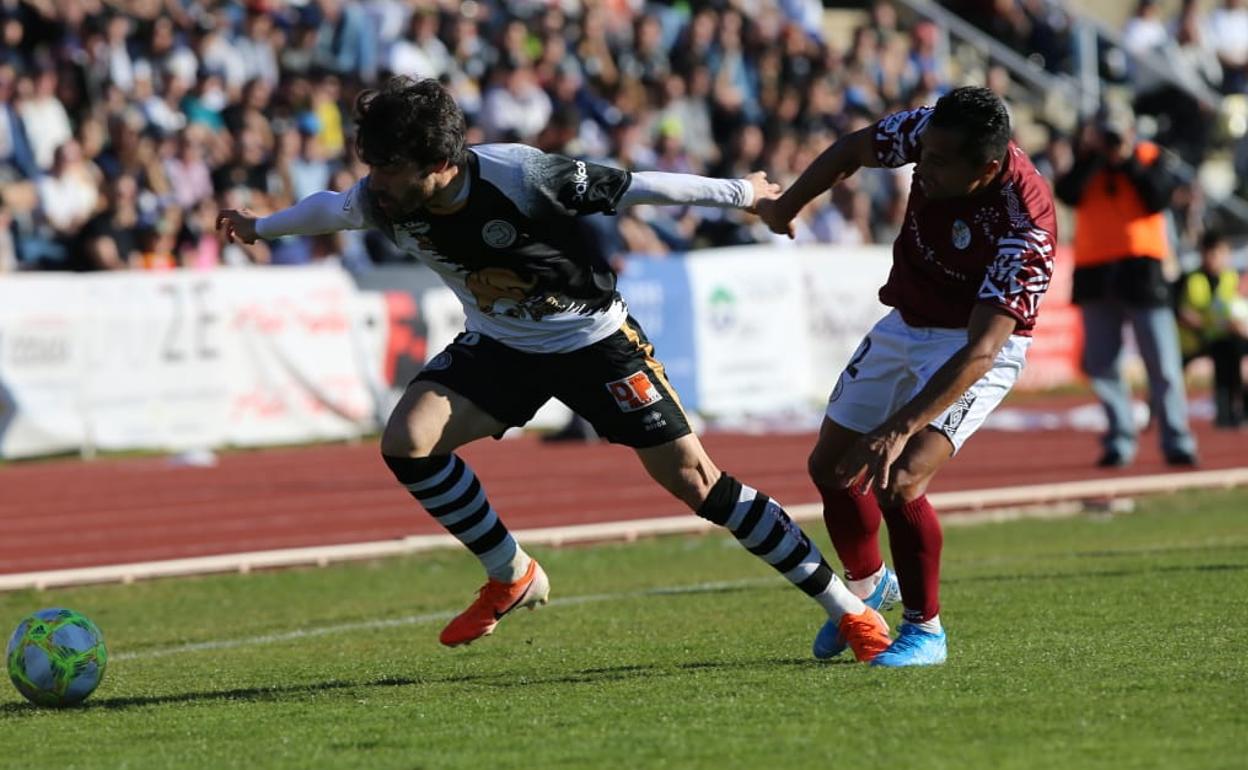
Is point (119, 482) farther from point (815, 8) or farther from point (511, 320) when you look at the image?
point (815, 8)

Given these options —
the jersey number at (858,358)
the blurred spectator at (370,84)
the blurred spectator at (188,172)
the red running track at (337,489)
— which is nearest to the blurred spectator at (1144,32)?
the blurred spectator at (370,84)

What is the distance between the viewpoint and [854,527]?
7590 millimetres

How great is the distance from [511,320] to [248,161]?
39.0 ft

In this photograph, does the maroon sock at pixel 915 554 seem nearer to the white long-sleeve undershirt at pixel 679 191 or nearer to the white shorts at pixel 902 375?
the white shorts at pixel 902 375

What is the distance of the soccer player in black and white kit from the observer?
7.04 meters

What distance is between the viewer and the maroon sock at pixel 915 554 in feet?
23.4

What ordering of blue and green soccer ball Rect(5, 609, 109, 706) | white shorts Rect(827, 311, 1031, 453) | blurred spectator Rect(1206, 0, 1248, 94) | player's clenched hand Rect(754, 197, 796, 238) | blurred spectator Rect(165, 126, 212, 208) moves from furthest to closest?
blurred spectator Rect(1206, 0, 1248, 94) < blurred spectator Rect(165, 126, 212, 208) < player's clenched hand Rect(754, 197, 796, 238) < white shorts Rect(827, 311, 1031, 453) < blue and green soccer ball Rect(5, 609, 109, 706)

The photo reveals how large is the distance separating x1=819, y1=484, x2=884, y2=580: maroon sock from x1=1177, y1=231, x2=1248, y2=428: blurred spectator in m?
12.1

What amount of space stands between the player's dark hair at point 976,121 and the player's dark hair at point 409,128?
1625 mm

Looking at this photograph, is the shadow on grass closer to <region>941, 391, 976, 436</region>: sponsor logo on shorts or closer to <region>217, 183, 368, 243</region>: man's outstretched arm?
<region>941, 391, 976, 436</region>: sponsor logo on shorts

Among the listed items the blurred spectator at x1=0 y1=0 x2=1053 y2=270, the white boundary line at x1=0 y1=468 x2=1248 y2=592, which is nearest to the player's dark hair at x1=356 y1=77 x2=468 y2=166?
the white boundary line at x1=0 y1=468 x2=1248 y2=592

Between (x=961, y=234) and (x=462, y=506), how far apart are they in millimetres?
2057

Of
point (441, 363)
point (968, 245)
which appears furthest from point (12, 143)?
point (968, 245)

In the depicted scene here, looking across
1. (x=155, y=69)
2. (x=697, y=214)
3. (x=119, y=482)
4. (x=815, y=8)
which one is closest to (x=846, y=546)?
(x=119, y=482)
